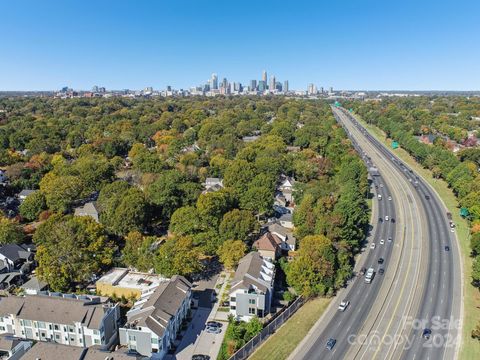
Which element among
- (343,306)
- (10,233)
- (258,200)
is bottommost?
Result: (343,306)

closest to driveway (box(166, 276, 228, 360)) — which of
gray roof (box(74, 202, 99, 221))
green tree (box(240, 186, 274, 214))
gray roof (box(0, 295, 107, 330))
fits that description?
gray roof (box(0, 295, 107, 330))

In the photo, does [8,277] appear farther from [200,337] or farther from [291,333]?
[291,333]

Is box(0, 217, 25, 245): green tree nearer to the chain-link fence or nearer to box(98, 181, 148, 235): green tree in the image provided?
box(98, 181, 148, 235): green tree

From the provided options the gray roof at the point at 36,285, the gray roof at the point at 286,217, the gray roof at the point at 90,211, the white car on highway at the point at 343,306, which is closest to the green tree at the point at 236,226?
the gray roof at the point at 286,217

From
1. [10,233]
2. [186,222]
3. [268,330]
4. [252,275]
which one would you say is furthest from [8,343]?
[10,233]

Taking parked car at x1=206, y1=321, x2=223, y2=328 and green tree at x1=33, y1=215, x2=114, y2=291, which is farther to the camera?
green tree at x1=33, y1=215, x2=114, y2=291

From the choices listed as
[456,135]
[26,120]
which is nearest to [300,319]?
[456,135]

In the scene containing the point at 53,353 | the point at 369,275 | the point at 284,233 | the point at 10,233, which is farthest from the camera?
the point at 284,233
